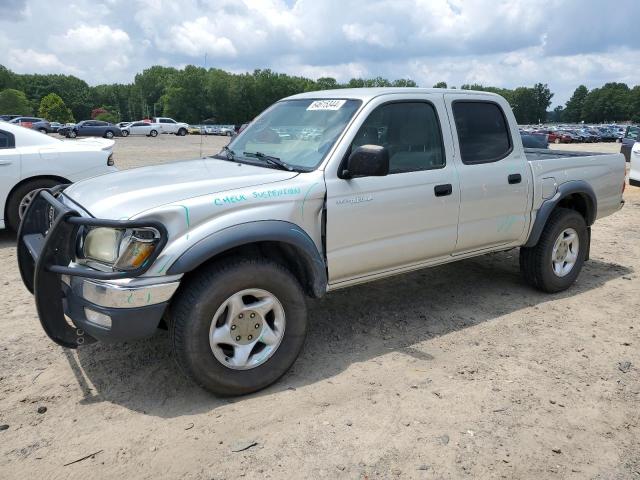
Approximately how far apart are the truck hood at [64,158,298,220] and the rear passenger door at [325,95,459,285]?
46 cm

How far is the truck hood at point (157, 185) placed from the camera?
3184 millimetres

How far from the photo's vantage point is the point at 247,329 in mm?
3416

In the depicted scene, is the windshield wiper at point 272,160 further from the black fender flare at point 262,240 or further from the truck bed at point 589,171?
the truck bed at point 589,171

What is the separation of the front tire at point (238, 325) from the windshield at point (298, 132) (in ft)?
2.89

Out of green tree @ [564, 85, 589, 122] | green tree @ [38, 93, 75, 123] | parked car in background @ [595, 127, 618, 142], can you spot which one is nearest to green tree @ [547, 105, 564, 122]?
green tree @ [564, 85, 589, 122]

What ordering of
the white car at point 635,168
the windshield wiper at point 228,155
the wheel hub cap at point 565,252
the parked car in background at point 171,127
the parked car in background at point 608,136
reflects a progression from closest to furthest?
the windshield wiper at point 228,155 < the wheel hub cap at point 565,252 < the white car at point 635,168 < the parked car in background at point 171,127 < the parked car in background at point 608,136

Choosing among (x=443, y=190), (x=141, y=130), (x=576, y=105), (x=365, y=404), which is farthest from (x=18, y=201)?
(x=576, y=105)

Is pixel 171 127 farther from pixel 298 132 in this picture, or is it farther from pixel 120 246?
pixel 120 246

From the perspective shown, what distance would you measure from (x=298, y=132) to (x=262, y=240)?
1.12 meters

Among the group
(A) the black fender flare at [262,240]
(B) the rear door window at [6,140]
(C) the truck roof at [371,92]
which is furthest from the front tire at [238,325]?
(B) the rear door window at [6,140]

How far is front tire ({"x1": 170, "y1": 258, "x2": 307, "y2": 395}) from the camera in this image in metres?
3.19

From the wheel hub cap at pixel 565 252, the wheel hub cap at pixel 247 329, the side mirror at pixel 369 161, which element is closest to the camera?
the wheel hub cap at pixel 247 329

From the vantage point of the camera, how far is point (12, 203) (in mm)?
6930

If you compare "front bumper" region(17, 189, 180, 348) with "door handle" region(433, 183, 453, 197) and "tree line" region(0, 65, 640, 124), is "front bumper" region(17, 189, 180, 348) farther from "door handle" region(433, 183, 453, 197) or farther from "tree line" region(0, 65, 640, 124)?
"tree line" region(0, 65, 640, 124)
